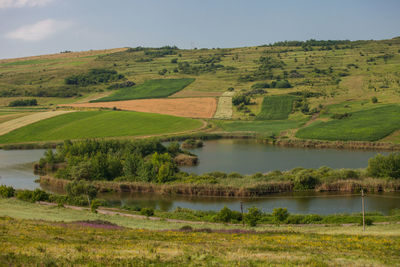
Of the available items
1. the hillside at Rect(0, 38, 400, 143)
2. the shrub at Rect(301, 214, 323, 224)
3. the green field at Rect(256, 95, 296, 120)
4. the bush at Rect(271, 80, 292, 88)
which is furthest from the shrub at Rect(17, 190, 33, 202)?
the bush at Rect(271, 80, 292, 88)

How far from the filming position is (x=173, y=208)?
46.4 m

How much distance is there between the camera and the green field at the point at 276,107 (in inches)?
4144

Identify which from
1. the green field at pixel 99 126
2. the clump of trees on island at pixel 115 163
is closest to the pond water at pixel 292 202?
the clump of trees on island at pixel 115 163

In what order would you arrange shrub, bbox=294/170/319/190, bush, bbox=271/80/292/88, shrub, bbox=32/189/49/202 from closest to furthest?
shrub, bbox=32/189/49/202 < shrub, bbox=294/170/319/190 < bush, bbox=271/80/292/88

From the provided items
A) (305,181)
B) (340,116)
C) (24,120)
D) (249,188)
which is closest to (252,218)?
(249,188)

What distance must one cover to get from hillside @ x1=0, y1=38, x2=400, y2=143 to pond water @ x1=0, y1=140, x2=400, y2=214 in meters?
10.6

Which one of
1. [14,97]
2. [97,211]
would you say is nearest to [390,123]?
[97,211]

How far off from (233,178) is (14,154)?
50.5m

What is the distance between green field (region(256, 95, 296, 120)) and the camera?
345ft

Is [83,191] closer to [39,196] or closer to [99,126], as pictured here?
[39,196]

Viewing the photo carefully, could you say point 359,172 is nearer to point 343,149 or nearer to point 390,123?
point 343,149

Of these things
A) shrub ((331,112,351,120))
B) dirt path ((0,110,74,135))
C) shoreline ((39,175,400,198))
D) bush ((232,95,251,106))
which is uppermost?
bush ((232,95,251,106))

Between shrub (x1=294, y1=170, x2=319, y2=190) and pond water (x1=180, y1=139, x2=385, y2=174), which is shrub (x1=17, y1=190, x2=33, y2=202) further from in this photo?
shrub (x1=294, y1=170, x2=319, y2=190)

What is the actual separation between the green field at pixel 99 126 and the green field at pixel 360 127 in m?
27.8
